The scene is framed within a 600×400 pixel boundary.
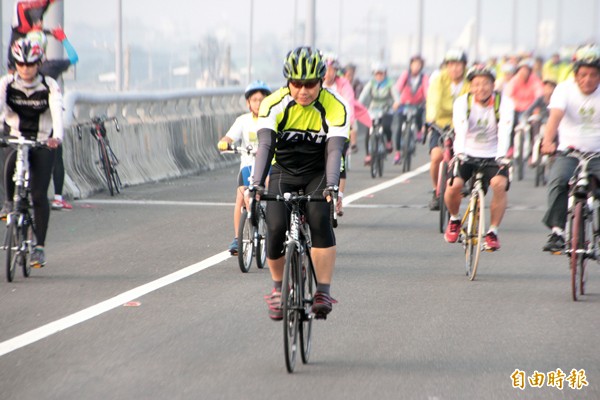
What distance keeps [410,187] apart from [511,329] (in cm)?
1099

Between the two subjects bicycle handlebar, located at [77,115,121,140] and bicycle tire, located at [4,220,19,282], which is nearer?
bicycle tire, located at [4,220,19,282]

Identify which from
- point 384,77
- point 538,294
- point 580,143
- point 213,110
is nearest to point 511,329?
point 538,294

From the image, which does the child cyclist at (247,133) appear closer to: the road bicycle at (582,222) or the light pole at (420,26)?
the road bicycle at (582,222)

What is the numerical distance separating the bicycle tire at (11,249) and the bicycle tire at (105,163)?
6.56 m

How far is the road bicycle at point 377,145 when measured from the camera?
2108cm

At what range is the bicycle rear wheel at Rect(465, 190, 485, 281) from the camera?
428 inches

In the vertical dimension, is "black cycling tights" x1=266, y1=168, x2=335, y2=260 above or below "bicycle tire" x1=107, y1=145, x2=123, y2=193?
above

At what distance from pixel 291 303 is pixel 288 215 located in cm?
63

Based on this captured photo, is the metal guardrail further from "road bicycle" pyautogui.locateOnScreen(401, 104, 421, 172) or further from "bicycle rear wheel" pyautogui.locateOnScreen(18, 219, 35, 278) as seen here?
"bicycle rear wheel" pyautogui.locateOnScreen(18, 219, 35, 278)

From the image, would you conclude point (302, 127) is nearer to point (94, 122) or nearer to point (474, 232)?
point (474, 232)

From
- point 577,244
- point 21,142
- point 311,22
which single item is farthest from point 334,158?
point 311,22

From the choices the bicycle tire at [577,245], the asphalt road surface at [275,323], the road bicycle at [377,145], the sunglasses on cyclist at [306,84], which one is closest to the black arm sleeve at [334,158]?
the sunglasses on cyclist at [306,84]

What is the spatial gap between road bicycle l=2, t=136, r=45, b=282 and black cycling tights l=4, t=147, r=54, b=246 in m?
0.07

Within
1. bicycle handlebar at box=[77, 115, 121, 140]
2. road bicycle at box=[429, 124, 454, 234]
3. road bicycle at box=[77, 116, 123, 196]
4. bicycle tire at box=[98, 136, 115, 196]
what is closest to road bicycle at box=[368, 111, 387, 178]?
bicycle handlebar at box=[77, 115, 121, 140]
